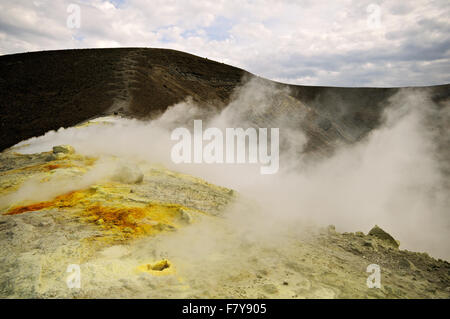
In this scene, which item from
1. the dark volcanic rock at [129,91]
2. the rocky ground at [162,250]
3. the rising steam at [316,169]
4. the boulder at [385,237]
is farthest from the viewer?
the dark volcanic rock at [129,91]

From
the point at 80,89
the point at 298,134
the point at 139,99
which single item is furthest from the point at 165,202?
the point at 298,134

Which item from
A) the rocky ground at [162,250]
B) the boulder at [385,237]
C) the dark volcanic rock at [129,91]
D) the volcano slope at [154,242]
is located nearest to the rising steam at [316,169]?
the volcano slope at [154,242]

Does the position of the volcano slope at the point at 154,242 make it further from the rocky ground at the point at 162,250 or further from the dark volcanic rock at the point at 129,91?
the dark volcanic rock at the point at 129,91

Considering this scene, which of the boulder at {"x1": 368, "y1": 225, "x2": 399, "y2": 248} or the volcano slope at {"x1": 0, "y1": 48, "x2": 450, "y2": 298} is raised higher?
the volcano slope at {"x1": 0, "y1": 48, "x2": 450, "y2": 298}

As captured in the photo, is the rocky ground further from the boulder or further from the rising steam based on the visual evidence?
the rising steam

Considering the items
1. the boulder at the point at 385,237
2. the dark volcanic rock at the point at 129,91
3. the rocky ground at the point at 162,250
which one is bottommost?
the boulder at the point at 385,237

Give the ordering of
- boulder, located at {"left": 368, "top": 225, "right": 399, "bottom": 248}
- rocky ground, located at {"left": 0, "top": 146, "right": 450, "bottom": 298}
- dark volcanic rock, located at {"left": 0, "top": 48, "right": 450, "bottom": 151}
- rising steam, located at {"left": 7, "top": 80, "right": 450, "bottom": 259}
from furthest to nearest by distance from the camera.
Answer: dark volcanic rock, located at {"left": 0, "top": 48, "right": 450, "bottom": 151}, rising steam, located at {"left": 7, "top": 80, "right": 450, "bottom": 259}, boulder, located at {"left": 368, "top": 225, "right": 399, "bottom": 248}, rocky ground, located at {"left": 0, "top": 146, "right": 450, "bottom": 298}

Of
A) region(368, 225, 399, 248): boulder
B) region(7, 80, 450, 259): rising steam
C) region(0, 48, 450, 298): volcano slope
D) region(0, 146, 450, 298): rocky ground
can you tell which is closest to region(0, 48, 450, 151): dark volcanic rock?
region(7, 80, 450, 259): rising steam

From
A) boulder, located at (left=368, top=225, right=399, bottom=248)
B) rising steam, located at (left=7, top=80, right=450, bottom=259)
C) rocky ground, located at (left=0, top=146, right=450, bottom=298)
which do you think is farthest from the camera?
rising steam, located at (left=7, top=80, right=450, bottom=259)

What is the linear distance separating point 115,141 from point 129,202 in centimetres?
518

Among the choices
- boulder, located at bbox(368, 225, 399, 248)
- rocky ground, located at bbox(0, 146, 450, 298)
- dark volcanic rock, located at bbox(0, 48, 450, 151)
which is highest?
dark volcanic rock, located at bbox(0, 48, 450, 151)

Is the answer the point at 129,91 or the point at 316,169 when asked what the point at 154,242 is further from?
the point at 316,169

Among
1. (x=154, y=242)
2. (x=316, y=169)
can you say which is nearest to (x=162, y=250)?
(x=154, y=242)

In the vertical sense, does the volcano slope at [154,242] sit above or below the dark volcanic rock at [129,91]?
below
